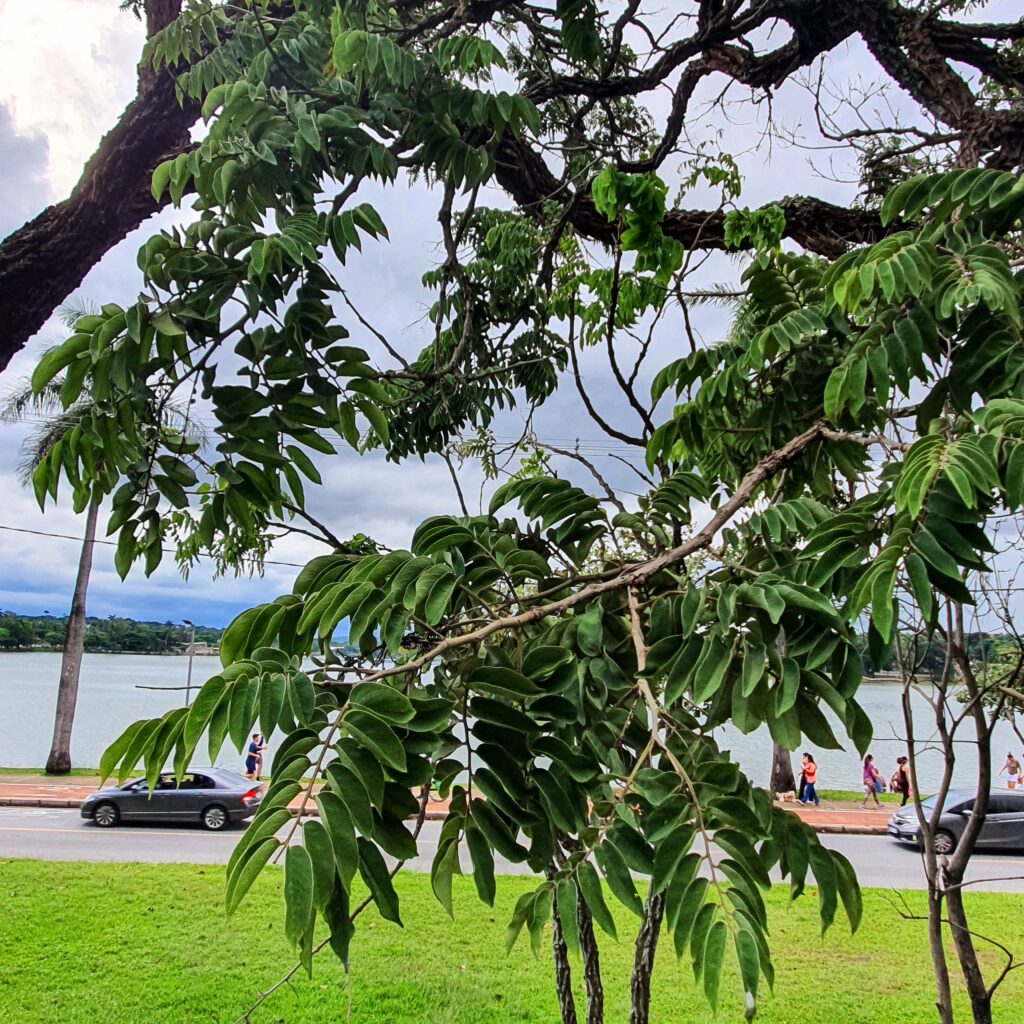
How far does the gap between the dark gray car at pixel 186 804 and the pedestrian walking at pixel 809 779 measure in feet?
25.0

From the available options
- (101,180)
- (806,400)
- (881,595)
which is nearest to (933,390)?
(806,400)

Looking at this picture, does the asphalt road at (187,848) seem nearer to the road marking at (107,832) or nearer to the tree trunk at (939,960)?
the road marking at (107,832)

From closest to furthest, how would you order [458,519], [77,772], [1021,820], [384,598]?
[384,598] → [458,519] → [1021,820] → [77,772]

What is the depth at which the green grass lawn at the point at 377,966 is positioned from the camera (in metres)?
4.08

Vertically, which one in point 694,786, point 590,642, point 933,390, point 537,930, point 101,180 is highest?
A: point 101,180

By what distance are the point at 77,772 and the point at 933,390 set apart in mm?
17826

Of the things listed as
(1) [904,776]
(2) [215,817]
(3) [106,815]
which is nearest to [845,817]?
(1) [904,776]

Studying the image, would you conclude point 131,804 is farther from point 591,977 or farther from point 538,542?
point 538,542

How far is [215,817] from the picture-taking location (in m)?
10.3

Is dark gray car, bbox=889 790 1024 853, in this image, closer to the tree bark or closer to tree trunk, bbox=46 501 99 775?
the tree bark

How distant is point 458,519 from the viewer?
143 centimetres

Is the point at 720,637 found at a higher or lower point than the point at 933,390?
lower

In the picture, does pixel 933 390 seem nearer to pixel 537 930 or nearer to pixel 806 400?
pixel 806 400

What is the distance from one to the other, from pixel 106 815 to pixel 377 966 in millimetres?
7103
